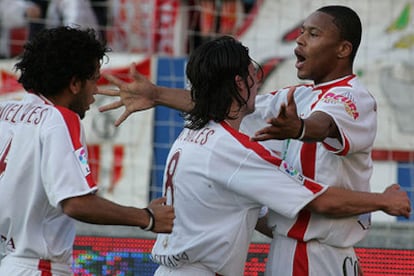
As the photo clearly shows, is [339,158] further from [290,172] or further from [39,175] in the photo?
[39,175]

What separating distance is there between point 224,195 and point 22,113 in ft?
3.35

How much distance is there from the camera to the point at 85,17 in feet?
39.3

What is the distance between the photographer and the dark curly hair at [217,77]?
5.16m

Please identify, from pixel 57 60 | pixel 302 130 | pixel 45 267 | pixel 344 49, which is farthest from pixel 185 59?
pixel 302 130

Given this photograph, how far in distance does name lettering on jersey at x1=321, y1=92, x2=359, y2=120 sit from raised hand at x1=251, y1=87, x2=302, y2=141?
0.44 m

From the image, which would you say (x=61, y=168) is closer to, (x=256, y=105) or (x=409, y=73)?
(x=256, y=105)

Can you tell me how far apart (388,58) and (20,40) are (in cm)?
408

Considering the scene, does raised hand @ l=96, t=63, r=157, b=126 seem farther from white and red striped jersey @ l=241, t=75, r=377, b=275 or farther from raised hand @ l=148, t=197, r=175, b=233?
raised hand @ l=148, t=197, r=175, b=233

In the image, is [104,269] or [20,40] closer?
[104,269]

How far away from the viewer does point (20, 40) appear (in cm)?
1210

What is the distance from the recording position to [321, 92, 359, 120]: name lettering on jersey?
5184mm

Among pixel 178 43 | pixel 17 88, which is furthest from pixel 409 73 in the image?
pixel 17 88

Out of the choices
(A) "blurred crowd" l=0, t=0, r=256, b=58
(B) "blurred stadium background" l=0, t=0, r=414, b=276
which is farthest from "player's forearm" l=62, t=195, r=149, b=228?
(A) "blurred crowd" l=0, t=0, r=256, b=58

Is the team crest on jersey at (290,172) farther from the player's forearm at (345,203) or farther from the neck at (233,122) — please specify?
the neck at (233,122)
